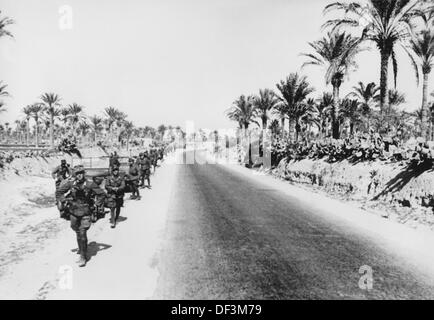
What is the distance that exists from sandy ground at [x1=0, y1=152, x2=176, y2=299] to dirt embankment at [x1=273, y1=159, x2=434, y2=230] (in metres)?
7.04

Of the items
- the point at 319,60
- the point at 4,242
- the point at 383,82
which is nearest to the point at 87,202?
the point at 4,242

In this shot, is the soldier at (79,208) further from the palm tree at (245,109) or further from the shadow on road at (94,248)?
the palm tree at (245,109)

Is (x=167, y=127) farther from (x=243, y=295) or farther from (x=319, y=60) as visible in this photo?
(x=243, y=295)

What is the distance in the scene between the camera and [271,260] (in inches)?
247

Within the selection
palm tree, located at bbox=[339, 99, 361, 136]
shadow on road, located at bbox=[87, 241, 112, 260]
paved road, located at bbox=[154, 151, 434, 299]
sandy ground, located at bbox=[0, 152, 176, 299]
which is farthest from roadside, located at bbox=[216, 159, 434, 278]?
palm tree, located at bbox=[339, 99, 361, 136]

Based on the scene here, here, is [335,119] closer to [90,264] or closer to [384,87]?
[384,87]

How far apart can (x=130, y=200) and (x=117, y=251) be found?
6.46m

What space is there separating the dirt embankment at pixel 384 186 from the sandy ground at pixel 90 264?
7.04 metres

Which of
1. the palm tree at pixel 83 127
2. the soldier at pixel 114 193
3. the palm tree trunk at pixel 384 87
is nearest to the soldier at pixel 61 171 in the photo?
the soldier at pixel 114 193

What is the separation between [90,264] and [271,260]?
329cm

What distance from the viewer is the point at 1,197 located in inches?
492

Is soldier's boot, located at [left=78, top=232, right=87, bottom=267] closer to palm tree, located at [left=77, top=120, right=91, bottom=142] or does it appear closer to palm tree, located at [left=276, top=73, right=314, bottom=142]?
palm tree, located at [left=276, top=73, right=314, bottom=142]

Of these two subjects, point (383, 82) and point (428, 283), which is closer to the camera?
point (428, 283)

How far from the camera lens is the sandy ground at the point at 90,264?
4.99 m
